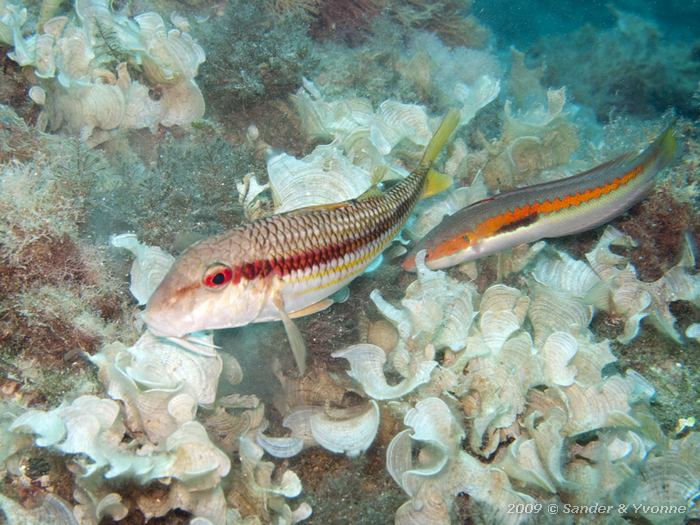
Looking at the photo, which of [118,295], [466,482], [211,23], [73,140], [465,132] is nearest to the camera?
[466,482]

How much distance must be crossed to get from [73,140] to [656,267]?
17.0 feet

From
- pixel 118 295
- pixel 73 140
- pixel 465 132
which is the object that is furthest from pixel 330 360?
pixel 465 132

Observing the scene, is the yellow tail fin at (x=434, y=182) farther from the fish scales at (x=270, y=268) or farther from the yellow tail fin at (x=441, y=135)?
the fish scales at (x=270, y=268)

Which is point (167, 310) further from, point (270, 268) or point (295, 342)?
point (295, 342)

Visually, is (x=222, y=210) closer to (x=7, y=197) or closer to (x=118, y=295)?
(x=118, y=295)

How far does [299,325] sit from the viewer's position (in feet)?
11.0

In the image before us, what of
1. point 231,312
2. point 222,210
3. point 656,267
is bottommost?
point 656,267

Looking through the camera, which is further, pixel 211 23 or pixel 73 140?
pixel 211 23

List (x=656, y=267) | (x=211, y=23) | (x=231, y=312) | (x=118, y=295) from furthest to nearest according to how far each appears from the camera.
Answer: (x=211, y=23), (x=656, y=267), (x=118, y=295), (x=231, y=312)

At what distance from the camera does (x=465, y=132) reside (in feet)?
18.1

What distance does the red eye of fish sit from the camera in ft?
7.36

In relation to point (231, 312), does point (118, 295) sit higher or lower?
lower

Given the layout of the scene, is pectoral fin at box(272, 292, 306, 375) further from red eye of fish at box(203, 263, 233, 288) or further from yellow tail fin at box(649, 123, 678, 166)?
yellow tail fin at box(649, 123, 678, 166)

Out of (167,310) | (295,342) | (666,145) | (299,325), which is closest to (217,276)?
(167,310)
